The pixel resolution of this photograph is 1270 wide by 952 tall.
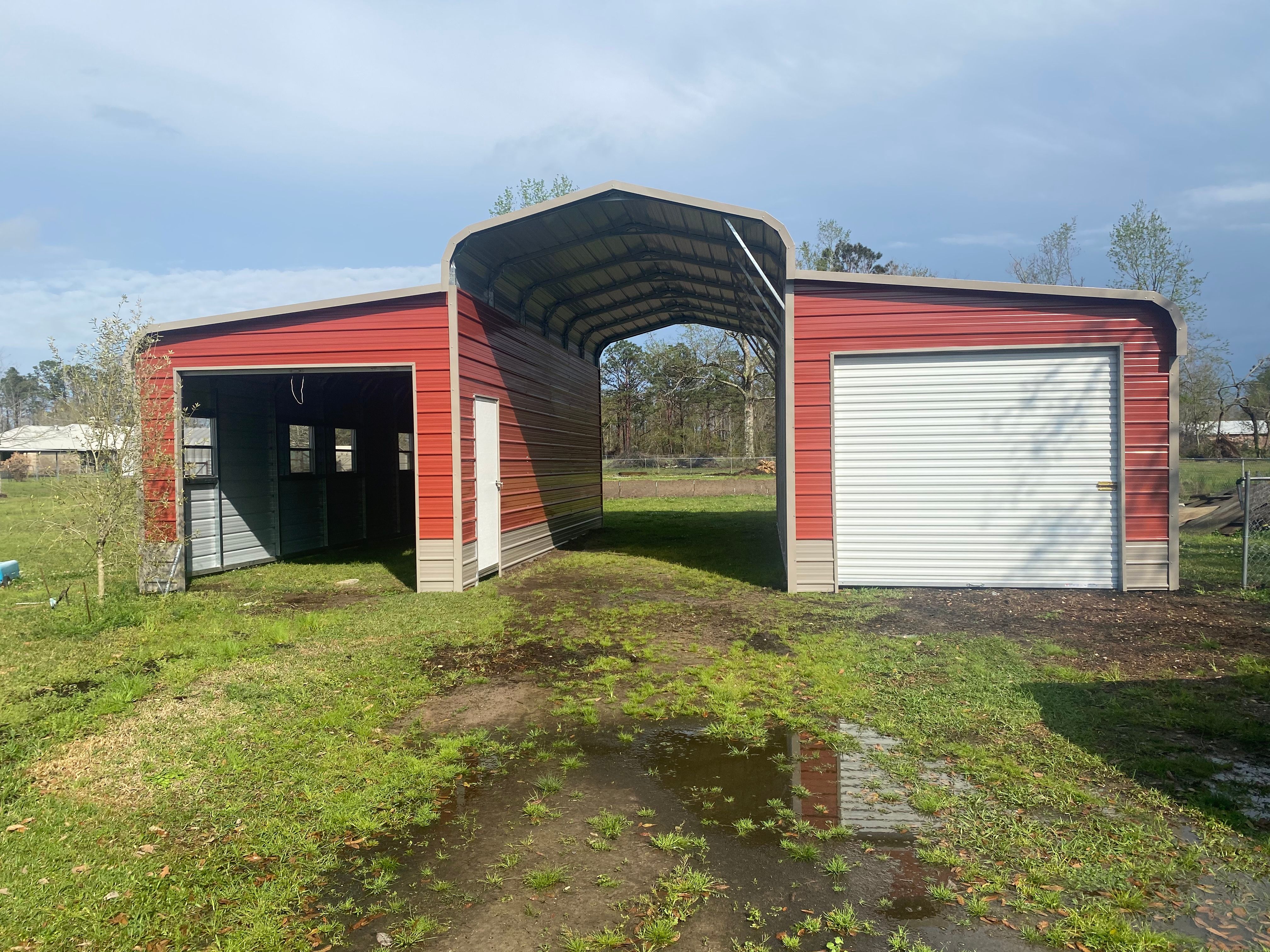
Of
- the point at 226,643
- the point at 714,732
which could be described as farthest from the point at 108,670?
the point at 714,732

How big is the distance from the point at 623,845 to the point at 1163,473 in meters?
7.99

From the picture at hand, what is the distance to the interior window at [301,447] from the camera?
12.6 m

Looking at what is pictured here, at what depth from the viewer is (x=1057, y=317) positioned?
853 cm

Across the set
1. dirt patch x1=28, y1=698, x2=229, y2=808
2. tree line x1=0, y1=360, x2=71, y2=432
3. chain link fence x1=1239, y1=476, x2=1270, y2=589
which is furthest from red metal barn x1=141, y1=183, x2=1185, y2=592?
tree line x1=0, y1=360, x2=71, y2=432

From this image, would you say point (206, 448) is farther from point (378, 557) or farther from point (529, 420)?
point (529, 420)

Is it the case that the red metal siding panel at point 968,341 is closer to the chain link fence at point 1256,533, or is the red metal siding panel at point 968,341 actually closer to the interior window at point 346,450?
the chain link fence at point 1256,533

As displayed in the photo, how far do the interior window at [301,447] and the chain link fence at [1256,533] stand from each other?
13.2 meters

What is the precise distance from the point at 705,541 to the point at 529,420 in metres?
4.41

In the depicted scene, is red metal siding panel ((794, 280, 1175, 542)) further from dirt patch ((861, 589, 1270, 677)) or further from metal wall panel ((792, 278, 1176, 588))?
dirt patch ((861, 589, 1270, 677))

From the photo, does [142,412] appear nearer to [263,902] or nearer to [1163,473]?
[263,902]

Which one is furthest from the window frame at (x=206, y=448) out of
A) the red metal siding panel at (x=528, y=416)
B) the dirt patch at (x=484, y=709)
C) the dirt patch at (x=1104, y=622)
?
the dirt patch at (x=1104, y=622)

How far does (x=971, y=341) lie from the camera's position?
8688 millimetres

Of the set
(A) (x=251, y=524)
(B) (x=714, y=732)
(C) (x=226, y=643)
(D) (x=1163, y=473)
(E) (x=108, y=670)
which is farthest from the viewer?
(A) (x=251, y=524)

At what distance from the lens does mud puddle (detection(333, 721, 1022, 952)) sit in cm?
275
